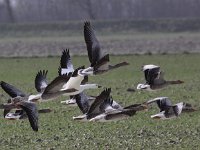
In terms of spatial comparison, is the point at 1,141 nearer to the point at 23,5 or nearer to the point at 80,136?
the point at 80,136

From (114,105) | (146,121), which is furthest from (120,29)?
(114,105)

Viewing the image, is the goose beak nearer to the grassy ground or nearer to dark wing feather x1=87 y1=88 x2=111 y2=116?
dark wing feather x1=87 y1=88 x2=111 y2=116

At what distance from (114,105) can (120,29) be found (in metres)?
49.8

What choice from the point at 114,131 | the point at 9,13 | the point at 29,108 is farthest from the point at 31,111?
the point at 9,13

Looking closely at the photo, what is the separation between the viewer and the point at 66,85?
34.2ft

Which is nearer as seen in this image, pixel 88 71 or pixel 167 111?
pixel 88 71

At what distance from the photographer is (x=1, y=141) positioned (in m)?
12.9

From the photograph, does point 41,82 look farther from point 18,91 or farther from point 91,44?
point 91,44

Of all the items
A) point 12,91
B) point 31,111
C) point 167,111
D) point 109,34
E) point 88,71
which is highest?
point 88,71

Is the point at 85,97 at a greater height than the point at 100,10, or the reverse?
the point at 85,97

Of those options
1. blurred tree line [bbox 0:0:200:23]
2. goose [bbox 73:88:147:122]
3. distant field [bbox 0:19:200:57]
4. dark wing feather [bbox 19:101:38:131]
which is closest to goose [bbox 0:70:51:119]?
dark wing feather [bbox 19:101:38:131]

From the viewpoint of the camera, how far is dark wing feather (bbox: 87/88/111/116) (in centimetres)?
1026

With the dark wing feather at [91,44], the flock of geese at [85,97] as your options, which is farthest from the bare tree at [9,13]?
the dark wing feather at [91,44]

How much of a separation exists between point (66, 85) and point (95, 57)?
99 centimetres
